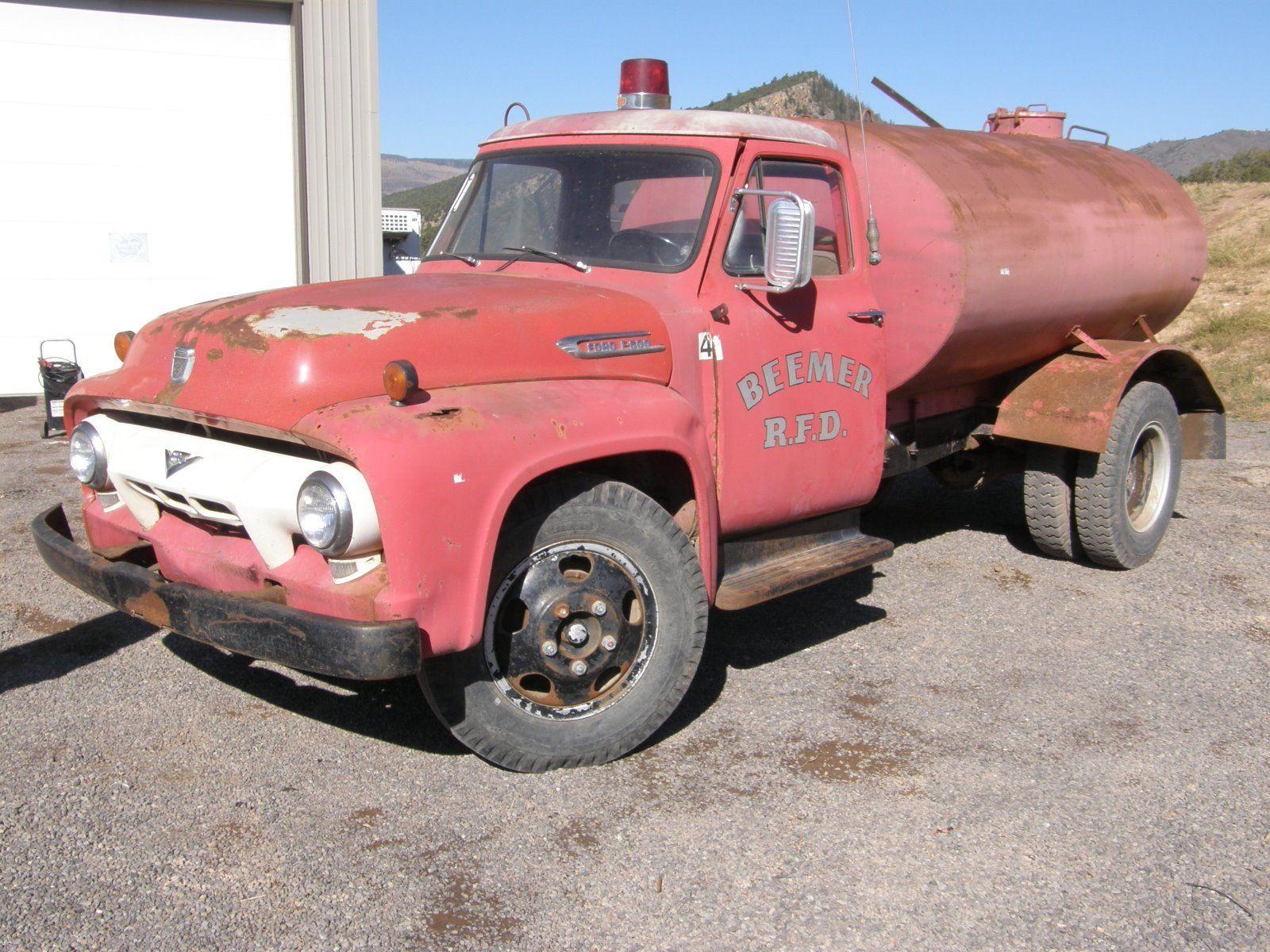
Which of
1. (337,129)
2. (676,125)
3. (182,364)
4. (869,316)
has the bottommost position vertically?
(182,364)

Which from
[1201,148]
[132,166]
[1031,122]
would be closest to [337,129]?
[132,166]

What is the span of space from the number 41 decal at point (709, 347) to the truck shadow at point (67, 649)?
2673 millimetres

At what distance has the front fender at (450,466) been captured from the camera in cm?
311

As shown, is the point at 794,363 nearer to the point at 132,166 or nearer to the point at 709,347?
the point at 709,347

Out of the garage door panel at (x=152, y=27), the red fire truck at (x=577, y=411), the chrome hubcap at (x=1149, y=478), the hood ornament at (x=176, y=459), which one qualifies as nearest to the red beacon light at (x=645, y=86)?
the red fire truck at (x=577, y=411)

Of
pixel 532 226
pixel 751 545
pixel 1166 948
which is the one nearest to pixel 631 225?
pixel 532 226

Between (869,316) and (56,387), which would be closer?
(869,316)

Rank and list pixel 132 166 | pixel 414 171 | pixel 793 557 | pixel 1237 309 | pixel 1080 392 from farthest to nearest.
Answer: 1. pixel 414 171
2. pixel 1237 309
3. pixel 132 166
4. pixel 1080 392
5. pixel 793 557

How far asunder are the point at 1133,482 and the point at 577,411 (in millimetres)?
4331

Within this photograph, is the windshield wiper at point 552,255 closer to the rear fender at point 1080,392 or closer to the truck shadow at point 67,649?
the truck shadow at point 67,649

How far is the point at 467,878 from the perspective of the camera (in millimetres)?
3168

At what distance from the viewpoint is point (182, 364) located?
3.69 meters

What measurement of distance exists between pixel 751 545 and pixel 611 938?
1985 millimetres

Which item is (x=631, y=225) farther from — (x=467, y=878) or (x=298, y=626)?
(x=467, y=878)
